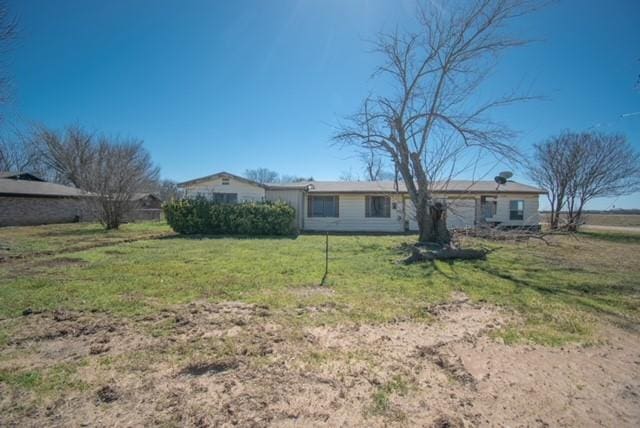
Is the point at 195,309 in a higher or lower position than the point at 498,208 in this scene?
lower

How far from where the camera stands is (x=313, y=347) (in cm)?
311

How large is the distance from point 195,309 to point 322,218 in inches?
497

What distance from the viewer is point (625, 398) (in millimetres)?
2352

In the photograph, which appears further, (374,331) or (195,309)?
(195,309)

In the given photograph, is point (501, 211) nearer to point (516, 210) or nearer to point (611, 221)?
point (516, 210)

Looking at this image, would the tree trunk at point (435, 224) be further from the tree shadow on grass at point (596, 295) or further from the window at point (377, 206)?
the window at point (377, 206)

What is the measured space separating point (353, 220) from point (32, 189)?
2330 centimetres

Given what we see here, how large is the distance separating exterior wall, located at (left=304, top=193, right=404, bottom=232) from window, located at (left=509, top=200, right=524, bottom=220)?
733 centimetres

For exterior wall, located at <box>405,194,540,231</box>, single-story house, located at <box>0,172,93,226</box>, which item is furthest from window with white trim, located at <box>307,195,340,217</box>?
single-story house, located at <box>0,172,93,226</box>

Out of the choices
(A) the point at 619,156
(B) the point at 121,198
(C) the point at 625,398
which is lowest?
(C) the point at 625,398

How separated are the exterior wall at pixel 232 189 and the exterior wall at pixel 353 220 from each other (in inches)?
114

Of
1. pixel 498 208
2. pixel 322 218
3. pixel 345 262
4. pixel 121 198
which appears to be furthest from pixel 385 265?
pixel 121 198

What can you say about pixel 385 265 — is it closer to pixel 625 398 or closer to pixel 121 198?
pixel 625 398

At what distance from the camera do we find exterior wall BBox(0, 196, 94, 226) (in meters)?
18.6
